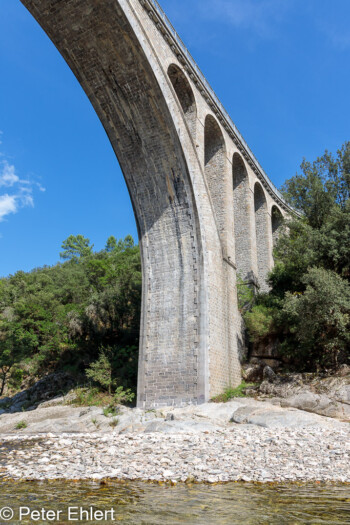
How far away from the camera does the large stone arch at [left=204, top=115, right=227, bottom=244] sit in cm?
1543

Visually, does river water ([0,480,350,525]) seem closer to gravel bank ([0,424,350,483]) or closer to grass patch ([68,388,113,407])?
gravel bank ([0,424,350,483])

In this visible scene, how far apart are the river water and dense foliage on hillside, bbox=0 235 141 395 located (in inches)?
349

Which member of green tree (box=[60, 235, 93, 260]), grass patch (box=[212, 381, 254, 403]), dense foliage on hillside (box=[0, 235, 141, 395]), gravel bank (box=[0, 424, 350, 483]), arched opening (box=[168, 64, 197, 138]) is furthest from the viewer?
green tree (box=[60, 235, 93, 260])

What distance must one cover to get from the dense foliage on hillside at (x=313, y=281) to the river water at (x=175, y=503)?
7.86 metres

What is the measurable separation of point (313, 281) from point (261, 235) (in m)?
8.91

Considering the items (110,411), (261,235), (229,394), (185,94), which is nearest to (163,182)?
(185,94)

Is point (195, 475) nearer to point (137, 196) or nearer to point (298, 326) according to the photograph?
point (298, 326)

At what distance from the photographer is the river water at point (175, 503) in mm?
3072

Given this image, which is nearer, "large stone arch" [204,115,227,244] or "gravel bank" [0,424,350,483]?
"gravel bank" [0,424,350,483]

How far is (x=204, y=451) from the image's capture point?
576 centimetres

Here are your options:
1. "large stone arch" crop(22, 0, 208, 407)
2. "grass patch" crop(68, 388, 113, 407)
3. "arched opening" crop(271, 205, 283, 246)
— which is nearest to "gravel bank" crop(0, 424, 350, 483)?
"large stone arch" crop(22, 0, 208, 407)

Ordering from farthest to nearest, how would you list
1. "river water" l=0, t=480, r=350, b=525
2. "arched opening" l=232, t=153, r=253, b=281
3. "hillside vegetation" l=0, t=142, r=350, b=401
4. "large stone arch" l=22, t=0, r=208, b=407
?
"arched opening" l=232, t=153, r=253, b=281 < "hillside vegetation" l=0, t=142, r=350, b=401 < "large stone arch" l=22, t=0, r=208, b=407 < "river water" l=0, t=480, r=350, b=525

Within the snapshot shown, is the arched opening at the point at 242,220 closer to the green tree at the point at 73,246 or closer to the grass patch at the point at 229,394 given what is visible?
the grass patch at the point at 229,394

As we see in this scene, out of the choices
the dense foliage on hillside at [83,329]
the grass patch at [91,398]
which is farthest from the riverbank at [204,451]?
the dense foliage on hillside at [83,329]
